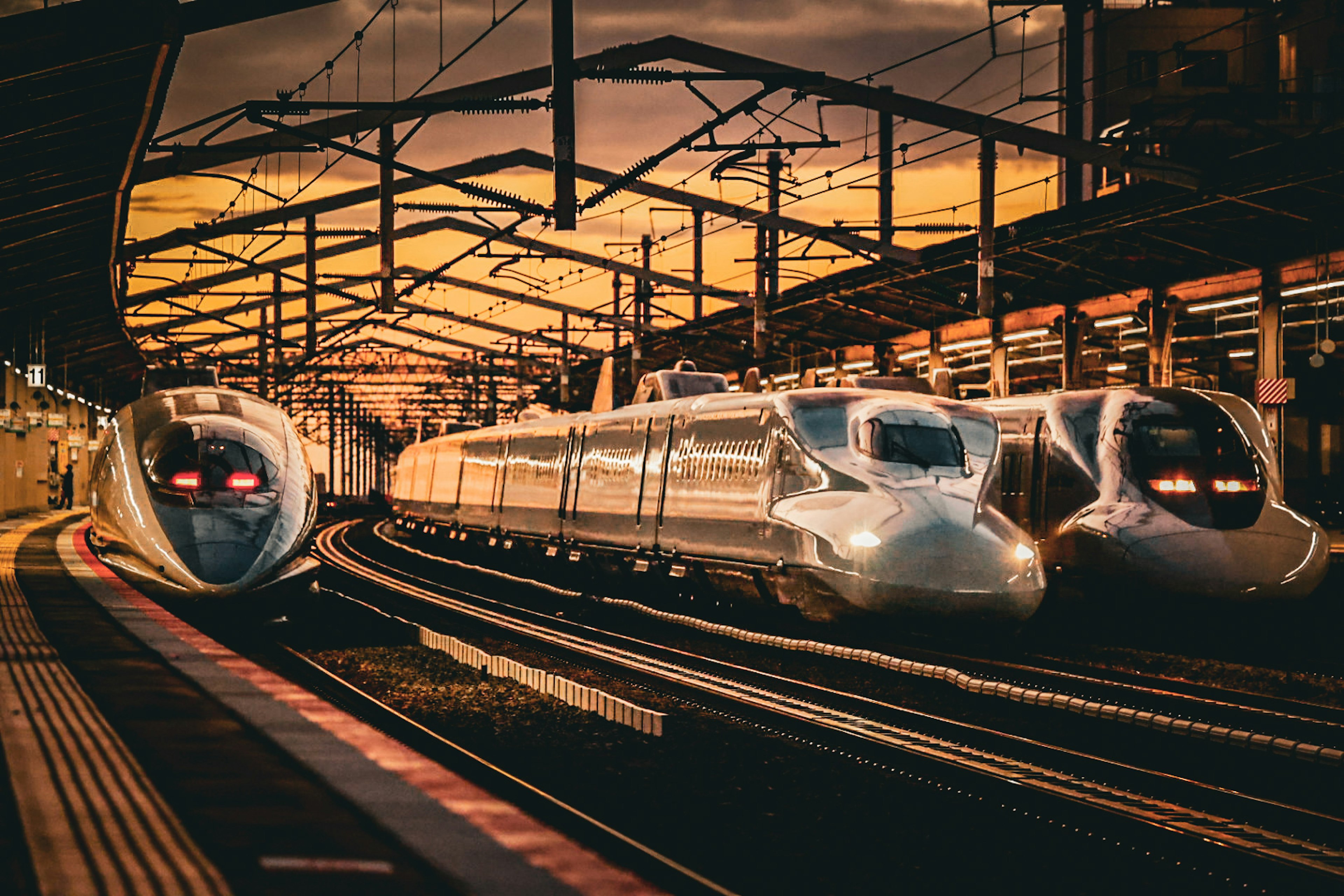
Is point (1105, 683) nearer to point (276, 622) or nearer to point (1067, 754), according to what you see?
point (1067, 754)

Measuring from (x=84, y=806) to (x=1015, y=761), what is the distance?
5599 mm

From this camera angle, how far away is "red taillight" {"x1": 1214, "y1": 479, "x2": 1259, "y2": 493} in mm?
16172

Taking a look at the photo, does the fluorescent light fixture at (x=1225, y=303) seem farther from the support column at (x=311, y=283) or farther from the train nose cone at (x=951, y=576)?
the support column at (x=311, y=283)

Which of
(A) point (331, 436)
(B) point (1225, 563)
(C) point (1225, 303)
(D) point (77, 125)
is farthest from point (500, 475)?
(A) point (331, 436)

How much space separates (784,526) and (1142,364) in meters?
25.5

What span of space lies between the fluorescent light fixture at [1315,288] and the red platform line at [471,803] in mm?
21050

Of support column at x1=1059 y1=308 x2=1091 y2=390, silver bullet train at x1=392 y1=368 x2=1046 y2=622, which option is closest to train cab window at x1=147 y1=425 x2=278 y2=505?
silver bullet train at x1=392 y1=368 x2=1046 y2=622

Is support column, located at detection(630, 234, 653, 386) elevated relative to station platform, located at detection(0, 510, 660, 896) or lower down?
elevated

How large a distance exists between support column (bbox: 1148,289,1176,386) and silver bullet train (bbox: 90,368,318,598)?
1826cm

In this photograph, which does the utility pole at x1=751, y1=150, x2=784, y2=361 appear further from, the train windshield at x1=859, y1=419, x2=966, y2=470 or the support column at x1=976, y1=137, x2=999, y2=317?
the train windshield at x1=859, y1=419, x2=966, y2=470

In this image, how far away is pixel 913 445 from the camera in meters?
14.9

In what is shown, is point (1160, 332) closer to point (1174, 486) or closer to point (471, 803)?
point (1174, 486)

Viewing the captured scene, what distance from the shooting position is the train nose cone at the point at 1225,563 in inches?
622

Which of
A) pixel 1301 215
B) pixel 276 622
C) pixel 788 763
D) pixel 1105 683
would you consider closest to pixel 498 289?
pixel 1301 215
